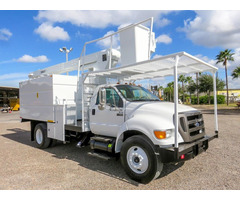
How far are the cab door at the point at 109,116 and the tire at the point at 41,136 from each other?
8.61 feet

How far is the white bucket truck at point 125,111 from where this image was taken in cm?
→ 395

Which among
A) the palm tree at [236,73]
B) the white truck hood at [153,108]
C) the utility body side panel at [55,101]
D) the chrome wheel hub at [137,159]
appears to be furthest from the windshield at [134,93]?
the palm tree at [236,73]

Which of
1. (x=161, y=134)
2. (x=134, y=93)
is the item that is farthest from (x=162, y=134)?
(x=134, y=93)

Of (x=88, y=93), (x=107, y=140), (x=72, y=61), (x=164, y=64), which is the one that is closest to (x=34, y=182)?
(x=107, y=140)

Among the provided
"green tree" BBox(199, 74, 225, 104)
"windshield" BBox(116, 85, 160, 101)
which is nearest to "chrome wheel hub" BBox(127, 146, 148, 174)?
"windshield" BBox(116, 85, 160, 101)

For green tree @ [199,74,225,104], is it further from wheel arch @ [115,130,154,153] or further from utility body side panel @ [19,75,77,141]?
wheel arch @ [115,130,154,153]

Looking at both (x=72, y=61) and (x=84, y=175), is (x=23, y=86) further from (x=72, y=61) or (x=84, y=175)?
(x=84, y=175)

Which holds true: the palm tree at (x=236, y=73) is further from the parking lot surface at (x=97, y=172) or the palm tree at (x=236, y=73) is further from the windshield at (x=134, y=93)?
the windshield at (x=134, y=93)

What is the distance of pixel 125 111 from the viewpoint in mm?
4777

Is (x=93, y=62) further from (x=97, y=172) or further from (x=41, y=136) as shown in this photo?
(x=97, y=172)

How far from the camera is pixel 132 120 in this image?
4.36m

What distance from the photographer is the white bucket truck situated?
3.95 metres

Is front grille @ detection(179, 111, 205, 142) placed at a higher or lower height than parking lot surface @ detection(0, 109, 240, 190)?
higher

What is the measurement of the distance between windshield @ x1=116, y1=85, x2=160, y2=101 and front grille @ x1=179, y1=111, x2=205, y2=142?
1.28 metres
